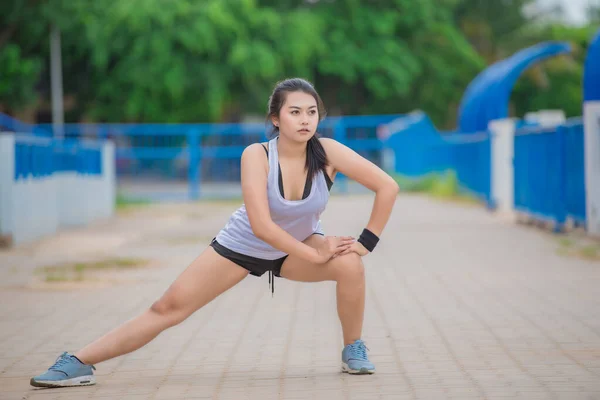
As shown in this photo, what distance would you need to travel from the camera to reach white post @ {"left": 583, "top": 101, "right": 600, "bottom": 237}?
13.7 m

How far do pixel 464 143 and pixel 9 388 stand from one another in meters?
20.3

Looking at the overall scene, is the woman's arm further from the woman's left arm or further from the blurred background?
the blurred background

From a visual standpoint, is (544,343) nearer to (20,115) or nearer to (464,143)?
(464,143)

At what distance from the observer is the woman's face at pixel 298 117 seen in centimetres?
563

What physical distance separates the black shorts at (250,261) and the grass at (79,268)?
5428mm

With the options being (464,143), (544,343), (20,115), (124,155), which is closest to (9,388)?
(544,343)

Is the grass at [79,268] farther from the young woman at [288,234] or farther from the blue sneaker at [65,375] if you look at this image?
the young woman at [288,234]

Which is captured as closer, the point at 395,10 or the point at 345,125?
the point at 345,125

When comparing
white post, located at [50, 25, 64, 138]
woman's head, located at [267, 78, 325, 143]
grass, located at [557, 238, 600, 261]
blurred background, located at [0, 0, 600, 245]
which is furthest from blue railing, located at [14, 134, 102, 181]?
white post, located at [50, 25, 64, 138]

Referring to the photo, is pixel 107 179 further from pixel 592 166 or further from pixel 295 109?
pixel 295 109

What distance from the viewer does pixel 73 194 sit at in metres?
18.6

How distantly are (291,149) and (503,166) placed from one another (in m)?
14.6

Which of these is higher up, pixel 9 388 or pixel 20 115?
pixel 20 115

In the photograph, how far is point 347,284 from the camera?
5.77 meters
